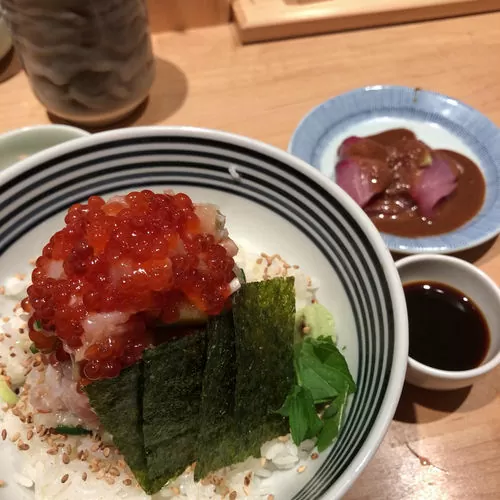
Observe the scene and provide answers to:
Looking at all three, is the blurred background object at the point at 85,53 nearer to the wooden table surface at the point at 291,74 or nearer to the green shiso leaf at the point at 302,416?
the wooden table surface at the point at 291,74

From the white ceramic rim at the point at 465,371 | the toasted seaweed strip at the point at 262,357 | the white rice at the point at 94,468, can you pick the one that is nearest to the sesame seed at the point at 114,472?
Result: the white rice at the point at 94,468

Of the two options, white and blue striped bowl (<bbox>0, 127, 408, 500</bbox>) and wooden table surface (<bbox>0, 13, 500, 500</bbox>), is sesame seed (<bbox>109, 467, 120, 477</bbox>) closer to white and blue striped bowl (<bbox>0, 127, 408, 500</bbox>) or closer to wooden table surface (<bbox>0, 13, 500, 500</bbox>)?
white and blue striped bowl (<bbox>0, 127, 408, 500</bbox>)

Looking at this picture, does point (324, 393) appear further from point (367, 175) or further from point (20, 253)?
point (367, 175)

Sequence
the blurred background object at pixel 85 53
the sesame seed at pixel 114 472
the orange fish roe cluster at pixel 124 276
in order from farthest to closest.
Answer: the blurred background object at pixel 85 53, the sesame seed at pixel 114 472, the orange fish roe cluster at pixel 124 276

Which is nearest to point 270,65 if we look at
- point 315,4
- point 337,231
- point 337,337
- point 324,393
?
point 315,4

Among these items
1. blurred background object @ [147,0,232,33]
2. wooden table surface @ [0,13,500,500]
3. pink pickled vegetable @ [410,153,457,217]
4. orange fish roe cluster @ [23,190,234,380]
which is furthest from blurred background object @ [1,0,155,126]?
pink pickled vegetable @ [410,153,457,217]

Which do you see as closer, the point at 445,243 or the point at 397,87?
the point at 445,243
